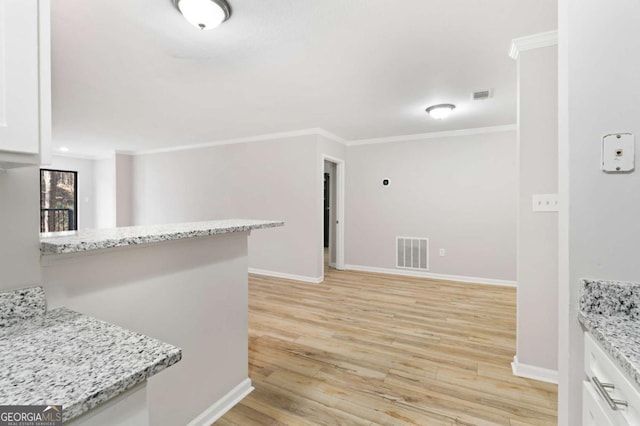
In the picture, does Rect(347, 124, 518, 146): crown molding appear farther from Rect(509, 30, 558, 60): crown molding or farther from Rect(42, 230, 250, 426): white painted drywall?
Rect(42, 230, 250, 426): white painted drywall

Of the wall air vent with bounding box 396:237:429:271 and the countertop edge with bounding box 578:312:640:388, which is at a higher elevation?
the countertop edge with bounding box 578:312:640:388

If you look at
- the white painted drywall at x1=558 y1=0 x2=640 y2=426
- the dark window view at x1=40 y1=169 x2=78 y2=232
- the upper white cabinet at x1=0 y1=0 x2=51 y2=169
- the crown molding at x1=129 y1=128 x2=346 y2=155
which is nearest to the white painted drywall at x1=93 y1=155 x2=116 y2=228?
the dark window view at x1=40 y1=169 x2=78 y2=232

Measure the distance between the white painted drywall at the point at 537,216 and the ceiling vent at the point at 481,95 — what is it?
928mm

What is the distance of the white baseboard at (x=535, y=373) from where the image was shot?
6.68 feet

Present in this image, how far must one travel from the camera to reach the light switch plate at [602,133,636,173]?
96 cm

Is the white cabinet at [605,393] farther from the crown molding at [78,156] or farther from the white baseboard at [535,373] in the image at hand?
the crown molding at [78,156]

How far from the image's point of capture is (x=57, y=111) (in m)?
3.69

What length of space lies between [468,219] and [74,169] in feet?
28.0

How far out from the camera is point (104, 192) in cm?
714

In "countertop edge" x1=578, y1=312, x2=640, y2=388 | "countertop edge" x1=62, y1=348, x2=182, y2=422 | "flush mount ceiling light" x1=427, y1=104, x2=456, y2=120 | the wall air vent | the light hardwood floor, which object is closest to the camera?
"countertop edge" x1=62, y1=348, x2=182, y2=422

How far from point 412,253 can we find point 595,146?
4.09 meters

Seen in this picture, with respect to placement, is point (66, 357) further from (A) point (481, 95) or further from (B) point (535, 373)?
(A) point (481, 95)

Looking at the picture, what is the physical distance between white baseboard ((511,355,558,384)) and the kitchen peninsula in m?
1.93

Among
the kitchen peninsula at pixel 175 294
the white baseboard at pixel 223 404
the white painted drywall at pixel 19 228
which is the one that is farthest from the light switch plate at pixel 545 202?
the white painted drywall at pixel 19 228
